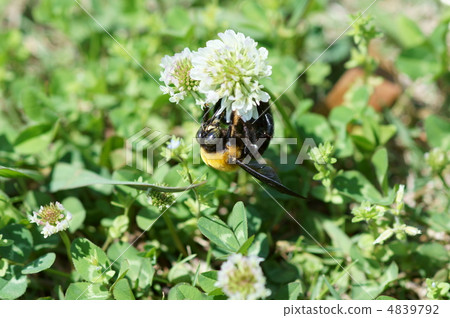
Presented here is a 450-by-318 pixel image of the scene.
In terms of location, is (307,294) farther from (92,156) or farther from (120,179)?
(92,156)

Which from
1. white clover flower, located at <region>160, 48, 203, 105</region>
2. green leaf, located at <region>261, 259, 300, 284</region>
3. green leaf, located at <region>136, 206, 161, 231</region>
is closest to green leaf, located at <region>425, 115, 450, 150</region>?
green leaf, located at <region>261, 259, 300, 284</region>

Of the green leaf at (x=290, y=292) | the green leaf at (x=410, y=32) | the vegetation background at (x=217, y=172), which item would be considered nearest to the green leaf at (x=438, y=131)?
the vegetation background at (x=217, y=172)

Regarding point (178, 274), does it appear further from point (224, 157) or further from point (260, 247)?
point (224, 157)

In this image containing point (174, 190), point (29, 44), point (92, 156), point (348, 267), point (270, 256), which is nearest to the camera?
point (174, 190)

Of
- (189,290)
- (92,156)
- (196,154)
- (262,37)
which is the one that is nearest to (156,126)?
(92,156)

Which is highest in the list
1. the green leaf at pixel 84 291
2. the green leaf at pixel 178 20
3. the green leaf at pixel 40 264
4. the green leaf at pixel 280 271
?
the green leaf at pixel 178 20

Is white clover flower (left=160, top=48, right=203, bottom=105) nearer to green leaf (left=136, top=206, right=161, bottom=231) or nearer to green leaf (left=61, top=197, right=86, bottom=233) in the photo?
green leaf (left=136, top=206, right=161, bottom=231)

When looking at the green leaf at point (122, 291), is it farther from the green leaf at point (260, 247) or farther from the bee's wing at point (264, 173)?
the bee's wing at point (264, 173)
